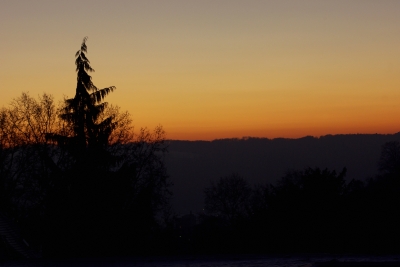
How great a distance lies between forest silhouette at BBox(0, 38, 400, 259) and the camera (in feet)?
117

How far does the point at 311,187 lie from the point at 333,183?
5.92 ft

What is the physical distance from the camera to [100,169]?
146 feet

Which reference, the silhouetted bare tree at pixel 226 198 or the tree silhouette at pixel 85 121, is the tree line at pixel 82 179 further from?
the silhouetted bare tree at pixel 226 198

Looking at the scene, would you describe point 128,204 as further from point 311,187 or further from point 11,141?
point 311,187

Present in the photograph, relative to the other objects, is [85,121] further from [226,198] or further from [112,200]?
[226,198]

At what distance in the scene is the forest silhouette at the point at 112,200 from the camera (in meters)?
35.6

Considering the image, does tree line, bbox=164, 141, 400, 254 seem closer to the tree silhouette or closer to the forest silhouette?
the forest silhouette

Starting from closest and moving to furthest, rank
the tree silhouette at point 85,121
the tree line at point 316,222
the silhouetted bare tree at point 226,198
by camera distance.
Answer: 1. the tree line at point 316,222
2. the tree silhouette at point 85,121
3. the silhouetted bare tree at point 226,198

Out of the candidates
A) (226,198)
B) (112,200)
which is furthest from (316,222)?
(226,198)

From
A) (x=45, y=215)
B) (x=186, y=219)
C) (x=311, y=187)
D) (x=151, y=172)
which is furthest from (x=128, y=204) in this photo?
(x=186, y=219)

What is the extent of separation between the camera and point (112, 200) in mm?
44094

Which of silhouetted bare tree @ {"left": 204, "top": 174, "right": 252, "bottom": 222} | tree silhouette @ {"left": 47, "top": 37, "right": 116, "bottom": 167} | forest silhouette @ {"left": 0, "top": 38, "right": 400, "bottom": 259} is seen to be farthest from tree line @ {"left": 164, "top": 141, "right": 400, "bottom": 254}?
silhouetted bare tree @ {"left": 204, "top": 174, "right": 252, "bottom": 222}

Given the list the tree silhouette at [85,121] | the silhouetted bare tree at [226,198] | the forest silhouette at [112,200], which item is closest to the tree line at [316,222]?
the forest silhouette at [112,200]

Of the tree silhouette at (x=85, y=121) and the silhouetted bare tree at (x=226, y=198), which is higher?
the tree silhouette at (x=85, y=121)
